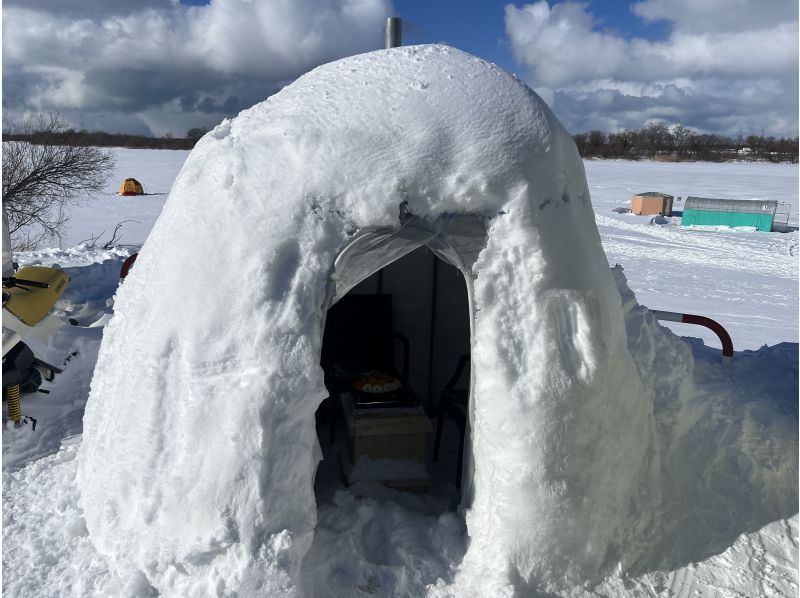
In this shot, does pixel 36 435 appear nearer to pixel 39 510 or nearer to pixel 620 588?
pixel 39 510

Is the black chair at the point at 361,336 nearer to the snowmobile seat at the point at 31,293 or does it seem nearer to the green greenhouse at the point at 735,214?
the snowmobile seat at the point at 31,293

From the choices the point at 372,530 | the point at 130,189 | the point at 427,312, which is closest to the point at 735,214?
the point at 427,312

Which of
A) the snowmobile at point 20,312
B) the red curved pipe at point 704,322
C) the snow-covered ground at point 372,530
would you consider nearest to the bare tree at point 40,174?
the snow-covered ground at point 372,530

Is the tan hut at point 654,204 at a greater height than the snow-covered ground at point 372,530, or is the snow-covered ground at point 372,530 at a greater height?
the tan hut at point 654,204

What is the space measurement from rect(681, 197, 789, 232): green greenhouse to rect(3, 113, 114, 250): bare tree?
50.6ft

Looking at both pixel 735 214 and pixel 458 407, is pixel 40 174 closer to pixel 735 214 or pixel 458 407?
pixel 458 407

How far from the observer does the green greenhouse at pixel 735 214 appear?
16.5m

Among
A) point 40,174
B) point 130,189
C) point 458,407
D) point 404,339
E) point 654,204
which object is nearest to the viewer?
point 458,407

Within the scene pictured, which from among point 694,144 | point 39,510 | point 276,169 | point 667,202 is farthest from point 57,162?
point 694,144

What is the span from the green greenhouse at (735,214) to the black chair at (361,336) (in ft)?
49.2

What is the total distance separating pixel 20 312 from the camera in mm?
4523

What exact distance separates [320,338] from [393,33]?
7.89 ft

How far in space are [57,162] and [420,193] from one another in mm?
12443

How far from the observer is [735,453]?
381 cm
